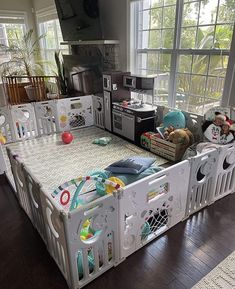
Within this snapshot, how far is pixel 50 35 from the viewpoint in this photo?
559 centimetres

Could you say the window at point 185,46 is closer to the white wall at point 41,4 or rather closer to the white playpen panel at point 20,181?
the white playpen panel at point 20,181

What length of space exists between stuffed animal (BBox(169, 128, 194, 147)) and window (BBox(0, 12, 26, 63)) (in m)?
4.70

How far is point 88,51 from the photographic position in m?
4.28

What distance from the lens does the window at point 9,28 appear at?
5355mm

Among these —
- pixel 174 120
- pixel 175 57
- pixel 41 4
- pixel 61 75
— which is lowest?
pixel 174 120

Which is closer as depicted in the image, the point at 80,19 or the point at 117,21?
the point at 117,21

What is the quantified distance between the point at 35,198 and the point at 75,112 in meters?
2.30

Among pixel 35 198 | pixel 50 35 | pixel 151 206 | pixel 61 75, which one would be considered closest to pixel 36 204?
pixel 35 198

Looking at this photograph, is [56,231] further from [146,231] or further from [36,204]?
[146,231]

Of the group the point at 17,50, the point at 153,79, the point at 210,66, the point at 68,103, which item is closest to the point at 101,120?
the point at 68,103

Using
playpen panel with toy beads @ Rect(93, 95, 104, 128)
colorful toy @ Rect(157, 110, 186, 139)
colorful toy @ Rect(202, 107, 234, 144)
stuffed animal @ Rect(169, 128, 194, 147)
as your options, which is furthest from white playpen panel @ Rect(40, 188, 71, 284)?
playpen panel with toy beads @ Rect(93, 95, 104, 128)

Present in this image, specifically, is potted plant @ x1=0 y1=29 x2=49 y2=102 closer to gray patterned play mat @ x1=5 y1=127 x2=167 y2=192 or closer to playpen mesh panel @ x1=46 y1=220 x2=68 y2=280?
gray patterned play mat @ x1=5 y1=127 x2=167 y2=192

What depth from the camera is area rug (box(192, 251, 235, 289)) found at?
133 centimetres

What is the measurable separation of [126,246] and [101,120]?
260 centimetres
